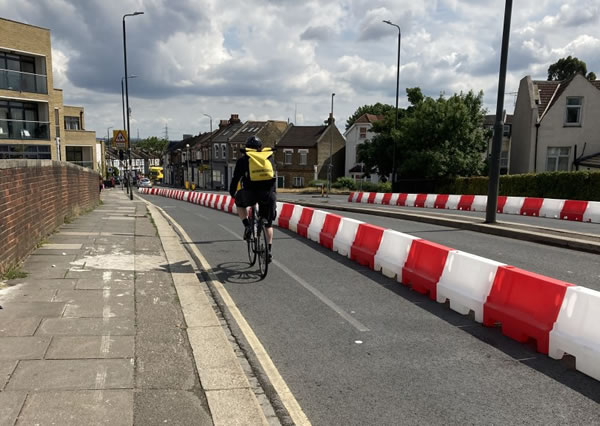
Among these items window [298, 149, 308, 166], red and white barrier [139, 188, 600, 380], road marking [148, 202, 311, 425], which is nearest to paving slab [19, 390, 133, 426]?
road marking [148, 202, 311, 425]

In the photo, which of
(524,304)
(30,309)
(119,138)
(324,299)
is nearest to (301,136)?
(119,138)

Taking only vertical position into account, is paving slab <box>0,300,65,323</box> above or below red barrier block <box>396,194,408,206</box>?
above

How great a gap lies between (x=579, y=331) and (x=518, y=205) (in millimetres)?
15870

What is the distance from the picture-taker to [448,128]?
113 feet

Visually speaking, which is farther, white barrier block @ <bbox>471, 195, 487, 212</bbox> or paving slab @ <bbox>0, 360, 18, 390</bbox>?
white barrier block @ <bbox>471, 195, 487, 212</bbox>

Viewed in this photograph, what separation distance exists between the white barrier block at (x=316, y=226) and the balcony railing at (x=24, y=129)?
26272 millimetres

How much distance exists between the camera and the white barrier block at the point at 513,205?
18256mm

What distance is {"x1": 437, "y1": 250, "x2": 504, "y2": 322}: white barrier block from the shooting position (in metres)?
4.97

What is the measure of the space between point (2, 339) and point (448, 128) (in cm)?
3437

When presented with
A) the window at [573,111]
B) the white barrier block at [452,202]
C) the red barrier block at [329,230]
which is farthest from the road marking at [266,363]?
the window at [573,111]

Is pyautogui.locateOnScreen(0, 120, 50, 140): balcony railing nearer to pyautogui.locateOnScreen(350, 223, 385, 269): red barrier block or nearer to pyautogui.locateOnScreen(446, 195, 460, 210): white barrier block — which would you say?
pyautogui.locateOnScreen(446, 195, 460, 210): white barrier block

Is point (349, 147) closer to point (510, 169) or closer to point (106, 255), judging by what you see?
point (510, 169)

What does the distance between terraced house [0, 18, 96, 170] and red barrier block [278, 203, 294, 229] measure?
22425 mm

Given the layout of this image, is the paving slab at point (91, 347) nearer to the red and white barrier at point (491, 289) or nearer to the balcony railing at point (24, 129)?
the red and white barrier at point (491, 289)
